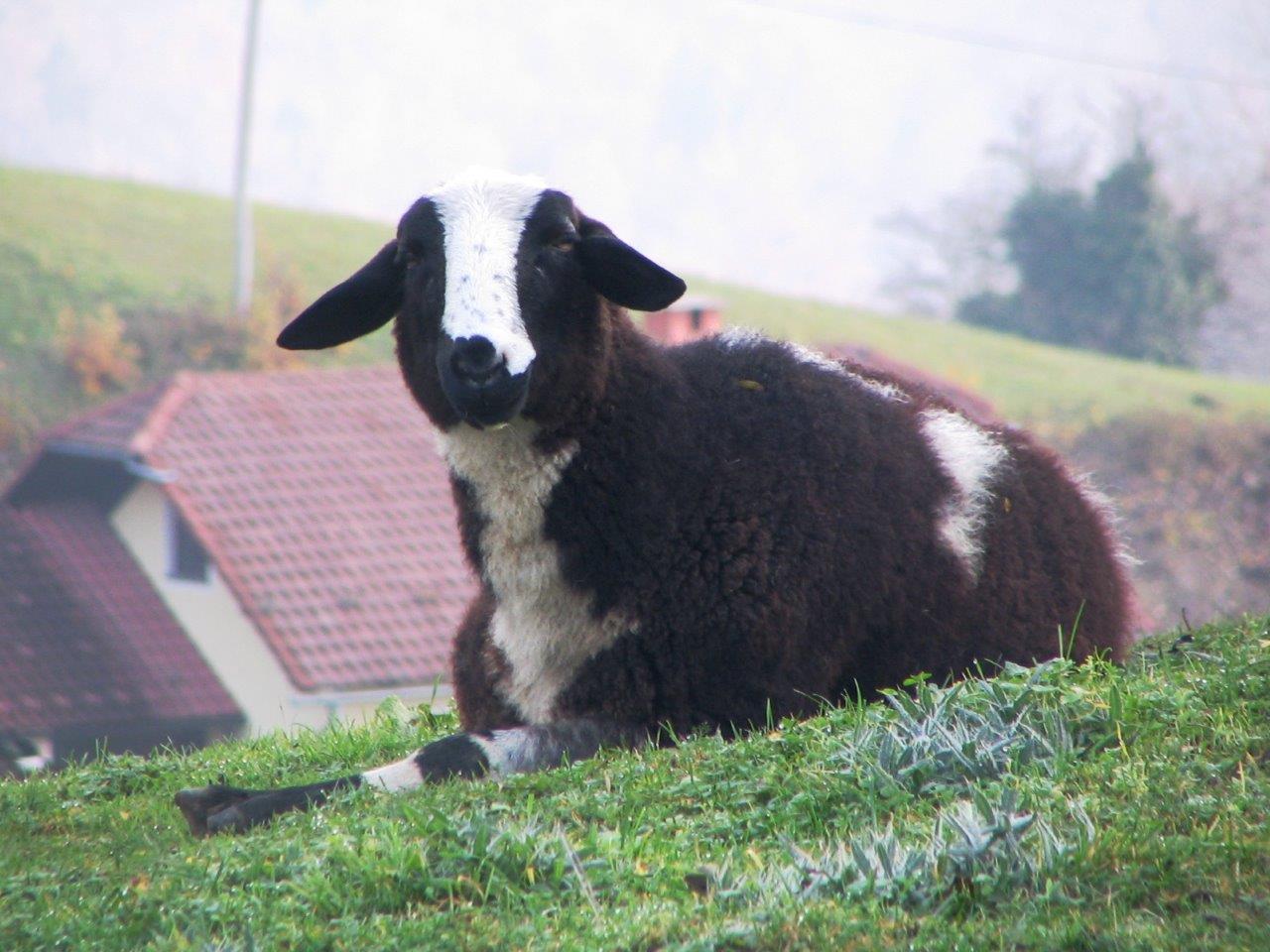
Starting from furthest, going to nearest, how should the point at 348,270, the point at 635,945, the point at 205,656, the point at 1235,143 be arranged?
1. the point at 1235,143
2. the point at 348,270
3. the point at 205,656
4. the point at 635,945

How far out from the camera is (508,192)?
624cm

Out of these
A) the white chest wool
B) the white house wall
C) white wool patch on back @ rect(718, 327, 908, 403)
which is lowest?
the white house wall

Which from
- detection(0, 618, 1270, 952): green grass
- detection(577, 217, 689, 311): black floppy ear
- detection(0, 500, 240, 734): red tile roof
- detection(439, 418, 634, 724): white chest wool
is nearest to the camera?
detection(0, 618, 1270, 952): green grass

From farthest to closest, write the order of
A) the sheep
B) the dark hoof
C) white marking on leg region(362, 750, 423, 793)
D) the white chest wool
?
the white chest wool → the sheep → white marking on leg region(362, 750, 423, 793) → the dark hoof

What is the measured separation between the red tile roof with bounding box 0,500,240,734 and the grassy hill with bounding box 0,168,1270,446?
36.2ft

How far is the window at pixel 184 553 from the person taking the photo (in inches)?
1244

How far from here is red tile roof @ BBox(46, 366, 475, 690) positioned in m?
28.5

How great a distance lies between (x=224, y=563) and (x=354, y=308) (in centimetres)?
2326

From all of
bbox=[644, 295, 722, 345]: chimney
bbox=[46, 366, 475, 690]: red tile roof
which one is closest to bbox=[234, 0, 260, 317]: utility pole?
bbox=[46, 366, 475, 690]: red tile roof

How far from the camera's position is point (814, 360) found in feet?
22.8

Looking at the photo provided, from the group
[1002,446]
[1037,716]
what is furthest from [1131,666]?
[1037,716]

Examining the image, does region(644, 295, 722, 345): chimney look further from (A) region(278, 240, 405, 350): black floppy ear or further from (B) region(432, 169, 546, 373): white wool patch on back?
(B) region(432, 169, 546, 373): white wool patch on back

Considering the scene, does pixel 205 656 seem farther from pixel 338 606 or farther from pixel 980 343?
pixel 980 343

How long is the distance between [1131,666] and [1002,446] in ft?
3.72
